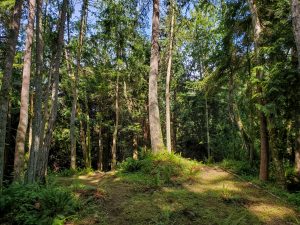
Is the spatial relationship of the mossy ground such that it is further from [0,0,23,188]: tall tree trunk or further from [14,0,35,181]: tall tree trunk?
[14,0,35,181]: tall tree trunk

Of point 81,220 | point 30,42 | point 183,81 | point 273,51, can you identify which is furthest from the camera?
point 183,81

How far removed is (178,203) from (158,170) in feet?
9.52

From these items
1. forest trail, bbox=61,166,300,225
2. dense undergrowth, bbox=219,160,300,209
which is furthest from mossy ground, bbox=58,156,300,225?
dense undergrowth, bbox=219,160,300,209

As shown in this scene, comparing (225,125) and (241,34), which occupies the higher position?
(241,34)

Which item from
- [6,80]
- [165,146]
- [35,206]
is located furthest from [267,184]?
[6,80]

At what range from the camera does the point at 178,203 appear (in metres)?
6.64

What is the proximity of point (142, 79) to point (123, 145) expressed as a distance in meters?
8.04

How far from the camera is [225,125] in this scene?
2608cm

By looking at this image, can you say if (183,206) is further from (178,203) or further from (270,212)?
(270,212)

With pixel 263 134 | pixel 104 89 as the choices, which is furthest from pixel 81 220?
pixel 104 89

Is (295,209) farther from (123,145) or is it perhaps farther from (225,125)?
(123,145)

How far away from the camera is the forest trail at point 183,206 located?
5.64 meters

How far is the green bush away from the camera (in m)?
5.03

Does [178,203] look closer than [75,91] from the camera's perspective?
Yes
